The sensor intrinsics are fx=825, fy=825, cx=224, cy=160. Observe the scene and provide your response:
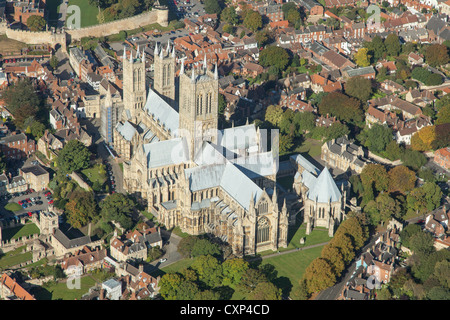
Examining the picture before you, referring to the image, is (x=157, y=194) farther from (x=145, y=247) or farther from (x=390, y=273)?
(x=390, y=273)

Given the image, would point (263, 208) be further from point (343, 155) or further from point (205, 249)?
point (343, 155)

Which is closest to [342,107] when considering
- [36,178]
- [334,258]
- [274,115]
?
[274,115]

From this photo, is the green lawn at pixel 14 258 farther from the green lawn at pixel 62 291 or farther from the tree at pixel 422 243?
the tree at pixel 422 243

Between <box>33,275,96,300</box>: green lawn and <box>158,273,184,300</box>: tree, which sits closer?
<box>158,273,184,300</box>: tree

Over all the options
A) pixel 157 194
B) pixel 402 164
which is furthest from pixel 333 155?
pixel 157 194

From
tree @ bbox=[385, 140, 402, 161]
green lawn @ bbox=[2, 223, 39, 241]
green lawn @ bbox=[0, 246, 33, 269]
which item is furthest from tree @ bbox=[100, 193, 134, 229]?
tree @ bbox=[385, 140, 402, 161]

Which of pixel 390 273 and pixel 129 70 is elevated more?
pixel 129 70

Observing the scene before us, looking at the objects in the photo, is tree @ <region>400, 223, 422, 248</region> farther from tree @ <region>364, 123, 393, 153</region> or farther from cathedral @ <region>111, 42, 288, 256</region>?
tree @ <region>364, 123, 393, 153</region>
